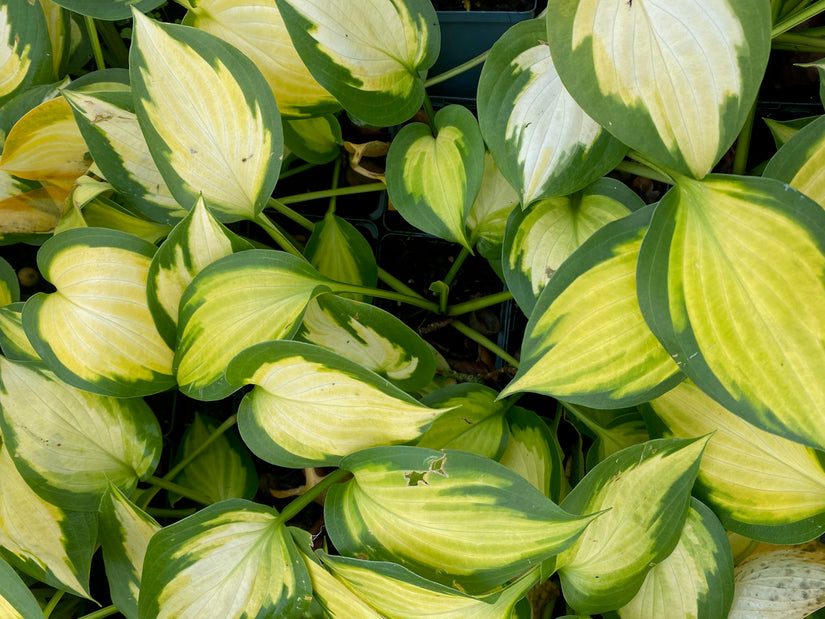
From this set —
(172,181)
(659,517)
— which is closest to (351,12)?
(172,181)

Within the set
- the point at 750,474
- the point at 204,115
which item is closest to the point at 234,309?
the point at 204,115

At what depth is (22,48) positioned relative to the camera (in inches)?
34.5

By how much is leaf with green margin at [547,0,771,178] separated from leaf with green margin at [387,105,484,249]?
0.74ft

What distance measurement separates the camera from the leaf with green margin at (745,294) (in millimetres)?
489

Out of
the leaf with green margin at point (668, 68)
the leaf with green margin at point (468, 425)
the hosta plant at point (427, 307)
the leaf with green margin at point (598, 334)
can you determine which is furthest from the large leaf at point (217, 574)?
the leaf with green margin at point (668, 68)

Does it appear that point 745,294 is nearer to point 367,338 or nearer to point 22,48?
point 367,338

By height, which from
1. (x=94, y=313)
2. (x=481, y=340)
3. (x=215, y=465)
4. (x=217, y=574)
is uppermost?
(x=94, y=313)

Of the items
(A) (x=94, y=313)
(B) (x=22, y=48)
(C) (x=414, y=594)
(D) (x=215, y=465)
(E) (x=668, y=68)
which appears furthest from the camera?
(D) (x=215, y=465)

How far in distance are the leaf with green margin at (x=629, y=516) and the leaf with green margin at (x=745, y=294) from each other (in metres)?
0.12

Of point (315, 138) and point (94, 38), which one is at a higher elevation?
point (94, 38)

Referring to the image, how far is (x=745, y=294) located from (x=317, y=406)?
0.41m

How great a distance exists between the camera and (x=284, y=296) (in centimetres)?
70

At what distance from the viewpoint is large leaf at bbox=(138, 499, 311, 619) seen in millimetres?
691

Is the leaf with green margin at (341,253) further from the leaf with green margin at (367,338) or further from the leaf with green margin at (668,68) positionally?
the leaf with green margin at (668,68)
